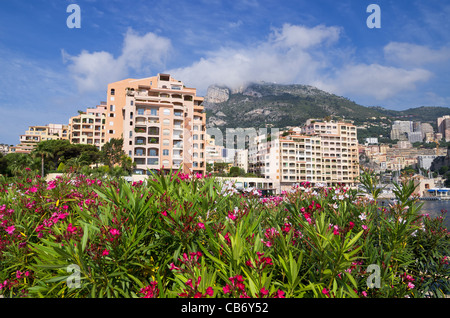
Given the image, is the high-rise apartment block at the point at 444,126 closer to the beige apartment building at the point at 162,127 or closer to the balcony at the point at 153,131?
the beige apartment building at the point at 162,127

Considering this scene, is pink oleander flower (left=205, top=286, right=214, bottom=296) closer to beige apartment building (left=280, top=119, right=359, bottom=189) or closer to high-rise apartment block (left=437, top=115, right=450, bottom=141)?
beige apartment building (left=280, top=119, right=359, bottom=189)

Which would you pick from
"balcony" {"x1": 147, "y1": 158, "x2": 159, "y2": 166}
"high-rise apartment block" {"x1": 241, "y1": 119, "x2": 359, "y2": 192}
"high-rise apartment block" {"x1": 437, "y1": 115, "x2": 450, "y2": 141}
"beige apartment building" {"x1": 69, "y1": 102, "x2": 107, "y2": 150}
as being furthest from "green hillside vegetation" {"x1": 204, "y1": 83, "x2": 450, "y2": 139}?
"balcony" {"x1": 147, "y1": 158, "x2": 159, "y2": 166}

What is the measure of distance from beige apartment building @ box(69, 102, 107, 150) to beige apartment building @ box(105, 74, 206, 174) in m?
24.2

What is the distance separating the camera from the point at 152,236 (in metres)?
2.45

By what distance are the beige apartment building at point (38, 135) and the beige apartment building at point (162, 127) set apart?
5024 centimetres

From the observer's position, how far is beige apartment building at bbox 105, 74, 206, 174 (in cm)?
4288

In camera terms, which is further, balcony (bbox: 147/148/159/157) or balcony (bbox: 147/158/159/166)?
balcony (bbox: 147/148/159/157)

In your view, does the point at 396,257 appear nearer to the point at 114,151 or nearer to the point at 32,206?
the point at 32,206

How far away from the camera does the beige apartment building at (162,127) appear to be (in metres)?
42.9

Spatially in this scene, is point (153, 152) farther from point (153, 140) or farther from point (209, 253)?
point (209, 253)

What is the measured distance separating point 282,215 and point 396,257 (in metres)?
1.21

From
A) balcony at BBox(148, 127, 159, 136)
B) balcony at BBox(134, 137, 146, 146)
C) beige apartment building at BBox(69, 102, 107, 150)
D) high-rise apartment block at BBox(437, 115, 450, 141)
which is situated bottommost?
balcony at BBox(134, 137, 146, 146)

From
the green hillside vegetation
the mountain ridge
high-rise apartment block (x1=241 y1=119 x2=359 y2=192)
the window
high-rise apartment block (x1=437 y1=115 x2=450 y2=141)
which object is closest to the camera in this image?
the window

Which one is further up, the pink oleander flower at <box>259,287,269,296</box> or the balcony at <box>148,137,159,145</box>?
the balcony at <box>148,137,159,145</box>
